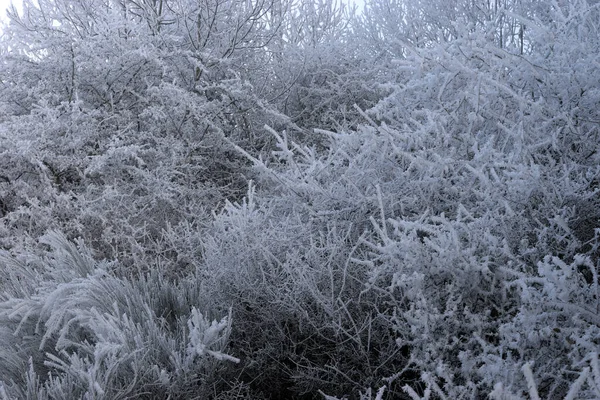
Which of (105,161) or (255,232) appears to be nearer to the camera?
(255,232)

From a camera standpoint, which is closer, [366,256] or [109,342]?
[109,342]

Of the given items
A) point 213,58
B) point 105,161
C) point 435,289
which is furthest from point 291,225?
point 213,58

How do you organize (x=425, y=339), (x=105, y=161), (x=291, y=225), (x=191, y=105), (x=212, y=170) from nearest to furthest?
(x=425, y=339) → (x=291, y=225) → (x=105, y=161) → (x=191, y=105) → (x=212, y=170)

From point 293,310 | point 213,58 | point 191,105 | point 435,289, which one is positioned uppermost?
point 213,58

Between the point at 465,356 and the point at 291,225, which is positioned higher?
the point at 291,225

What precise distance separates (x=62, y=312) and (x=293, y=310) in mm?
1260

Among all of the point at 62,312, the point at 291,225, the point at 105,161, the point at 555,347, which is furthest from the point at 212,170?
the point at 555,347

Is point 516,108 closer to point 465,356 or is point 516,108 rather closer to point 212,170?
point 465,356

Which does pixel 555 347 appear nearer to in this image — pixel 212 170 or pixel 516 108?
pixel 516 108

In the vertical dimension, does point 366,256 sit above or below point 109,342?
above

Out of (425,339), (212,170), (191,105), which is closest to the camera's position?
(425,339)

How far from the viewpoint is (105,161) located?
565 cm

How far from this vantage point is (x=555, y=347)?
2.33 meters

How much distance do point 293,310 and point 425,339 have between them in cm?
82
